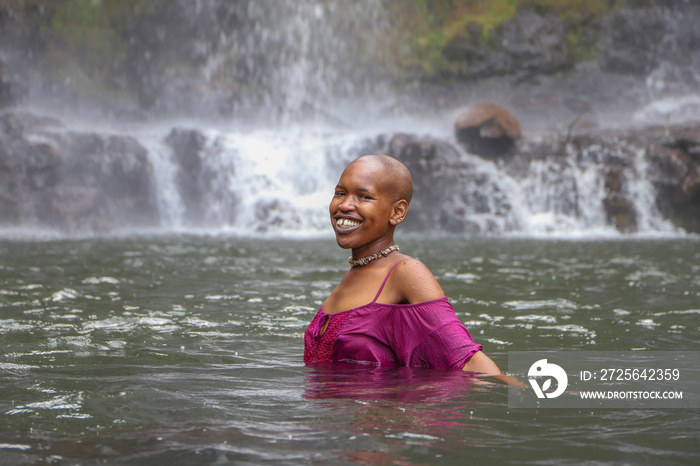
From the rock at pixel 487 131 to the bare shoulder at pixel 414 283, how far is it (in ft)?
71.0

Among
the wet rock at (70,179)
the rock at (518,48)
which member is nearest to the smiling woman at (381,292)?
the wet rock at (70,179)

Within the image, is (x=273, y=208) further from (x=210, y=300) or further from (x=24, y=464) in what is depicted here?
(x=24, y=464)

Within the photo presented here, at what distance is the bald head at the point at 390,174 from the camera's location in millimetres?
3287

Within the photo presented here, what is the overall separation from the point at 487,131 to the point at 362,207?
21665 mm

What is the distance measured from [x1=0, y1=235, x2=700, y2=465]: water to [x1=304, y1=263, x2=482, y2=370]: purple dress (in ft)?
0.24

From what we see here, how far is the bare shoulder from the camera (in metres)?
3.09

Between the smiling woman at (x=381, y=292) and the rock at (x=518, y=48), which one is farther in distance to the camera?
the rock at (x=518, y=48)

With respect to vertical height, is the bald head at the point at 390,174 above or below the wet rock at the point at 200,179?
below

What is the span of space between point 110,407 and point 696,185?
21.2 m

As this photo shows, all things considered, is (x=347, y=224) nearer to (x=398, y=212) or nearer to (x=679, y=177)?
(x=398, y=212)

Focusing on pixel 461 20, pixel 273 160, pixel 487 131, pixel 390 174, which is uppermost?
pixel 461 20

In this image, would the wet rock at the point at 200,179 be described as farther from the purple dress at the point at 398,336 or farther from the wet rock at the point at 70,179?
the purple dress at the point at 398,336

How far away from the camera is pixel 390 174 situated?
3293 mm

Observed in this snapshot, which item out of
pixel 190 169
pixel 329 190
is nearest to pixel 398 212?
pixel 329 190
